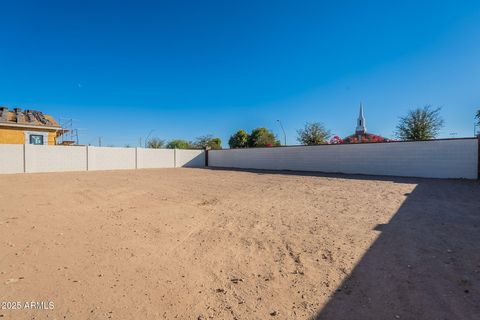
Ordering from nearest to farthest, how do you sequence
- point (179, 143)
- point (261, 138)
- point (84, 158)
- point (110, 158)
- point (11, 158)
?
point (11, 158), point (84, 158), point (110, 158), point (261, 138), point (179, 143)

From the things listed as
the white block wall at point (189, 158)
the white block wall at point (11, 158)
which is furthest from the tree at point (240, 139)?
the white block wall at point (11, 158)

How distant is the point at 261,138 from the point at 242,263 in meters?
41.6

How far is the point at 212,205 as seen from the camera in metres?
6.53

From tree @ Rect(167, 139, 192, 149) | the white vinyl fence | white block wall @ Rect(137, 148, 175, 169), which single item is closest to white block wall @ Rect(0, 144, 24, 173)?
the white vinyl fence

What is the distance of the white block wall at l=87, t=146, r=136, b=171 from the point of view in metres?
19.8

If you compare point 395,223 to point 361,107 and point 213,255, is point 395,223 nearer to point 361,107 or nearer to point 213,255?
point 213,255

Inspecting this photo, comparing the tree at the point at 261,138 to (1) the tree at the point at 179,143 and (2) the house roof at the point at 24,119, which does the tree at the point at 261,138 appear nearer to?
(1) the tree at the point at 179,143

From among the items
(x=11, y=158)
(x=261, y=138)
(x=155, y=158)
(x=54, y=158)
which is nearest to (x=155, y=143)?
(x=155, y=158)

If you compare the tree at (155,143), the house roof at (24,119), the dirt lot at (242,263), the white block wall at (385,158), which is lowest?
the dirt lot at (242,263)

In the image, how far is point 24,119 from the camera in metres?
19.7

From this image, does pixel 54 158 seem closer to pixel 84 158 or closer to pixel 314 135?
pixel 84 158

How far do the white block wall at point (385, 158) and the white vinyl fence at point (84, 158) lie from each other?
29.3 ft

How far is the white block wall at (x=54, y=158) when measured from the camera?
16625 millimetres

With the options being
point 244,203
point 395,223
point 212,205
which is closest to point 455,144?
point 395,223
